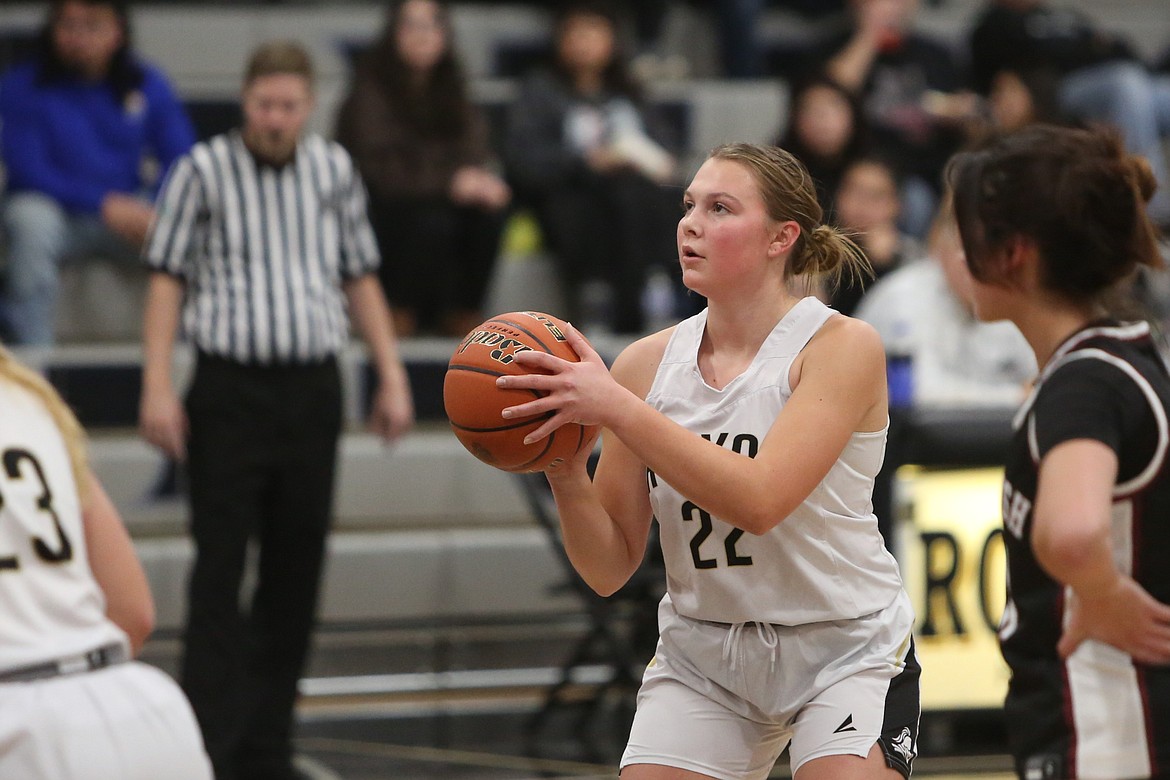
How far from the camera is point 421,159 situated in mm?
6938

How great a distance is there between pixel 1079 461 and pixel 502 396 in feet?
2.93

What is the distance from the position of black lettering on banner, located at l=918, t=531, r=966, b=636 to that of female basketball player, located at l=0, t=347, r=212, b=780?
310cm

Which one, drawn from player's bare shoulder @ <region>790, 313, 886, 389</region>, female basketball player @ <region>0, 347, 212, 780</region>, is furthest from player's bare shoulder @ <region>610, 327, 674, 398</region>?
female basketball player @ <region>0, 347, 212, 780</region>

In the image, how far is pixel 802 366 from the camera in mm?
2564

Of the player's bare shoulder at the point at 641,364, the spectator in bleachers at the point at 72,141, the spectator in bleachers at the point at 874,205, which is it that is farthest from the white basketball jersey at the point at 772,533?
the spectator in bleachers at the point at 72,141

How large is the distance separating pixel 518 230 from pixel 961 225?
552cm

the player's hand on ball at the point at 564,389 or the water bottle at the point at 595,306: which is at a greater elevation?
the player's hand on ball at the point at 564,389

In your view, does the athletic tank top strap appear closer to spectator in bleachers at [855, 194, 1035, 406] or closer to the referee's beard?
the referee's beard

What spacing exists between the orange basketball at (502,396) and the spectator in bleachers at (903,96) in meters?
5.76

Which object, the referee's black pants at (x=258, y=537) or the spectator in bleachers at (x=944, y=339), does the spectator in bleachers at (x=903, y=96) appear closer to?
the spectator in bleachers at (x=944, y=339)

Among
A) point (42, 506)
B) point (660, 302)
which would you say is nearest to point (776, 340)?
point (42, 506)

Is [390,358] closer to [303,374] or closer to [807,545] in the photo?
[303,374]

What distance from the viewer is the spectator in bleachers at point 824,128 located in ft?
23.0

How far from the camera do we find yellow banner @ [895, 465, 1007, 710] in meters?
4.89
